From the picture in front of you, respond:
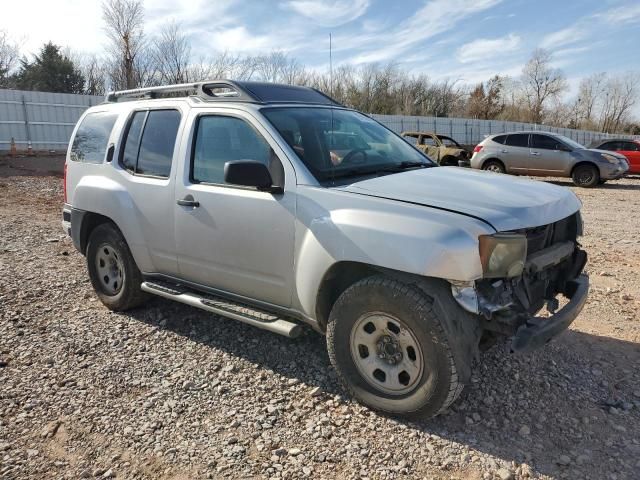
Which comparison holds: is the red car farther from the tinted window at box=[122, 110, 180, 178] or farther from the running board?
the running board

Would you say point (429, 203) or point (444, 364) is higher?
point (429, 203)

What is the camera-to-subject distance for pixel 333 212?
3131mm

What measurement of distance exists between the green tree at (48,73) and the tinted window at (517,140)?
34.6m

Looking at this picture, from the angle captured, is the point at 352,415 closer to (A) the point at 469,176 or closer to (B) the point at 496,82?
(A) the point at 469,176

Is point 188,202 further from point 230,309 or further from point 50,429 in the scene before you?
point 50,429

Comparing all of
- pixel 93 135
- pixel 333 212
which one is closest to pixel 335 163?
pixel 333 212

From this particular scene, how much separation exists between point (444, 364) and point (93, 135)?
13.3 ft

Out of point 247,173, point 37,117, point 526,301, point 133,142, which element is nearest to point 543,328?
point 526,301

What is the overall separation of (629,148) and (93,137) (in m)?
18.0

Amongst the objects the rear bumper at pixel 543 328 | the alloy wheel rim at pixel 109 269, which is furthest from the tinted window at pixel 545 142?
the alloy wheel rim at pixel 109 269

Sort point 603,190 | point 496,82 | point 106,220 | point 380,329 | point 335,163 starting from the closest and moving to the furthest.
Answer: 1. point 380,329
2. point 335,163
3. point 106,220
4. point 603,190
5. point 496,82

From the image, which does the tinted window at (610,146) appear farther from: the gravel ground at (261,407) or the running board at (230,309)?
the running board at (230,309)

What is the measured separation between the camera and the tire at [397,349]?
2816 millimetres

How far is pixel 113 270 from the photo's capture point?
16.2 feet
